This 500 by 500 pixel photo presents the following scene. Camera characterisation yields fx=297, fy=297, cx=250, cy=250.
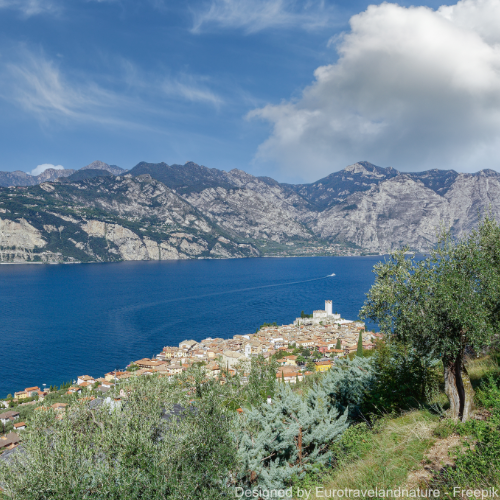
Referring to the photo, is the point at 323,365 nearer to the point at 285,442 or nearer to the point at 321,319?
Result: the point at 321,319

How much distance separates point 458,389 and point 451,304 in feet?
9.52

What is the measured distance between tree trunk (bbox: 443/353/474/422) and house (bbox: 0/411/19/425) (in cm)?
4871

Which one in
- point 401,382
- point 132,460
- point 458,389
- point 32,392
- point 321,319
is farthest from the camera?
point 321,319

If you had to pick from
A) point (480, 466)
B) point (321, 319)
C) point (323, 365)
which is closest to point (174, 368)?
point (323, 365)

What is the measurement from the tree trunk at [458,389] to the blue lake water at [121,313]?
59.4 m

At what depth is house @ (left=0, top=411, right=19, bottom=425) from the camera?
122 ft

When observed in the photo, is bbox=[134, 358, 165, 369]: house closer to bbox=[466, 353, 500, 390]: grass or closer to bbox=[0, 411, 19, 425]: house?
bbox=[0, 411, 19, 425]: house

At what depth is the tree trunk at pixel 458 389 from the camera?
30.1 ft

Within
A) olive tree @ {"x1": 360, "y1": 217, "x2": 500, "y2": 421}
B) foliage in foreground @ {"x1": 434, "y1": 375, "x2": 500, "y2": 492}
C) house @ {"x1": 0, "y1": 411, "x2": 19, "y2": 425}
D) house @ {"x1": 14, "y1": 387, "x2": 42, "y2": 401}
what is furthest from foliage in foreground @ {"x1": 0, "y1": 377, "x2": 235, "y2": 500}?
house @ {"x1": 14, "y1": 387, "x2": 42, "y2": 401}

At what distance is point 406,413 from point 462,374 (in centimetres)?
275

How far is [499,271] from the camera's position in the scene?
10.1m

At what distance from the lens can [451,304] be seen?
896cm

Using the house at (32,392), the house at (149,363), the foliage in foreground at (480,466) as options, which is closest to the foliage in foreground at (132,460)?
A: the foliage in foreground at (480,466)

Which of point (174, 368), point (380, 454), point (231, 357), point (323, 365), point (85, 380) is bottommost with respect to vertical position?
point (174, 368)
